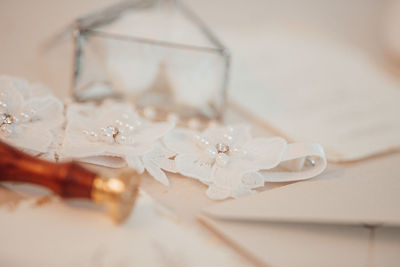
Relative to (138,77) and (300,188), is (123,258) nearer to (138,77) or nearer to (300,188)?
(300,188)

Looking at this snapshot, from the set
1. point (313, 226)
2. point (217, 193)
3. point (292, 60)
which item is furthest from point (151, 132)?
point (292, 60)

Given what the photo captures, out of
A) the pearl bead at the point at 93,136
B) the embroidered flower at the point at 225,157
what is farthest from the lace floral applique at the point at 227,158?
the pearl bead at the point at 93,136

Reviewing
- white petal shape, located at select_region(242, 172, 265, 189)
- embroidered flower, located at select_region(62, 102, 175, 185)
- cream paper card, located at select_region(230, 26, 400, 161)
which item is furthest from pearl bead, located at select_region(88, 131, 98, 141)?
cream paper card, located at select_region(230, 26, 400, 161)

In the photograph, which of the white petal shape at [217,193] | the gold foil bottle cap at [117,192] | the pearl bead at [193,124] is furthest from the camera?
the pearl bead at [193,124]

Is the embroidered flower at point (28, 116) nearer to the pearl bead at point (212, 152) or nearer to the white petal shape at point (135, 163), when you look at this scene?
the white petal shape at point (135, 163)

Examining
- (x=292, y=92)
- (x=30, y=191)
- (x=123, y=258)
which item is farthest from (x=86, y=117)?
(x=292, y=92)
